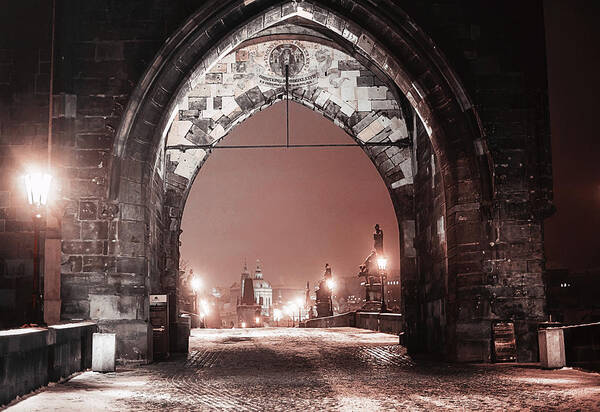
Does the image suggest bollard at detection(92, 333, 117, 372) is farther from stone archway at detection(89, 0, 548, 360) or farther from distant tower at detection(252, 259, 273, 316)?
distant tower at detection(252, 259, 273, 316)

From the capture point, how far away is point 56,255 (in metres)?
10.8

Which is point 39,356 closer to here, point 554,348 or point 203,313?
point 554,348

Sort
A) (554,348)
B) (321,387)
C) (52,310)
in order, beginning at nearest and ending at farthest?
1. (321,387)
2. (554,348)
3. (52,310)

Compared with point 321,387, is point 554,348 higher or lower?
higher

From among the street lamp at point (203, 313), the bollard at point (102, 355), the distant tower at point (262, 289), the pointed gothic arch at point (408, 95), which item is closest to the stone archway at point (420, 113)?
the pointed gothic arch at point (408, 95)

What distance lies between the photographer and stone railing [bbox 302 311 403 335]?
1888 cm

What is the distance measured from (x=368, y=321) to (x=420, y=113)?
11616mm

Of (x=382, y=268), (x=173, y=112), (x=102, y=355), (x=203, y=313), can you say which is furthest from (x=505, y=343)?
(x=203, y=313)

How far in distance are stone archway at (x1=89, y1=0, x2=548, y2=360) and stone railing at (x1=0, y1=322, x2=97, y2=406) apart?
71.9 inches

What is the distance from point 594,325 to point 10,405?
20.1 feet

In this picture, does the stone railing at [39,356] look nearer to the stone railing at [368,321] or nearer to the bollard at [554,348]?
the bollard at [554,348]

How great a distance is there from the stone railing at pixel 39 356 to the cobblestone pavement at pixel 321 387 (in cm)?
14

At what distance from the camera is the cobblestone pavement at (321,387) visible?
6098 millimetres

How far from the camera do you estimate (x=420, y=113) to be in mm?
11648
